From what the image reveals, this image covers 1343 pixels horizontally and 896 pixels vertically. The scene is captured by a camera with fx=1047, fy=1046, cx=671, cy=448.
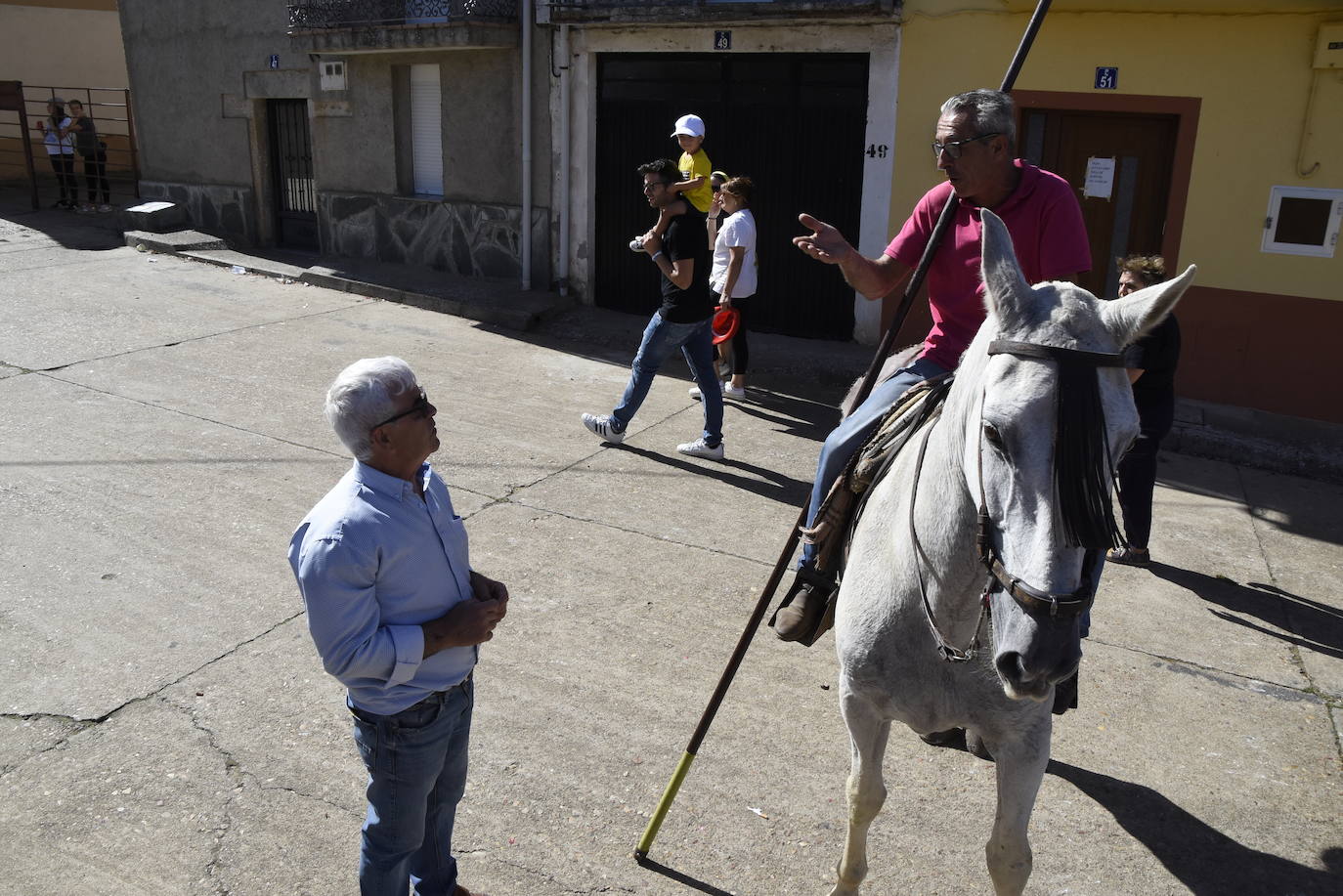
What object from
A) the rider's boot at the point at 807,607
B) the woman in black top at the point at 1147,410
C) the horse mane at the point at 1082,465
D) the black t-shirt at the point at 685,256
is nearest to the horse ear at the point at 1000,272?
the horse mane at the point at 1082,465

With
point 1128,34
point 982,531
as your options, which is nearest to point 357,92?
point 1128,34

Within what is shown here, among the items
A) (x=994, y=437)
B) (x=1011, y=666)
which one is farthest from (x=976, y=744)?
(x=994, y=437)

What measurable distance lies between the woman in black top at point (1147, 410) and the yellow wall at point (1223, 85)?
3.19 m

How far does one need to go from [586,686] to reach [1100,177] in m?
7.15

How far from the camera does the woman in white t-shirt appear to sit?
27.4 ft

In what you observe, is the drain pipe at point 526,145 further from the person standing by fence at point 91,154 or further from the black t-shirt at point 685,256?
the person standing by fence at point 91,154

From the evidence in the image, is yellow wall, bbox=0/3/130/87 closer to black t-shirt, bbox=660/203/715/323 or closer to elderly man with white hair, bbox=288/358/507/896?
black t-shirt, bbox=660/203/715/323

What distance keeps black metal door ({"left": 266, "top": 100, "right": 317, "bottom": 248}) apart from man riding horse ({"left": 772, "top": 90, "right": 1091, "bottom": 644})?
12986 millimetres

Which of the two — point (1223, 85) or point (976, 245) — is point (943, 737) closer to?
point (976, 245)

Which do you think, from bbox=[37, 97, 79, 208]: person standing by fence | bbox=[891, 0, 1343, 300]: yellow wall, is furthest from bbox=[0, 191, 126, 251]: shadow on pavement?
bbox=[891, 0, 1343, 300]: yellow wall

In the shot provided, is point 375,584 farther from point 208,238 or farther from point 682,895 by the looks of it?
point 208,238

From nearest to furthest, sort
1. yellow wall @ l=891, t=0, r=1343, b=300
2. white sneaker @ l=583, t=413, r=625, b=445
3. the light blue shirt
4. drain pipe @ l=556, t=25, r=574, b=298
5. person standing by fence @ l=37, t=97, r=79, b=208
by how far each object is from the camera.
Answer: the light blue shirt → white sneaker @ l=583, t=413, r=625, b=445 → yellow wall @ l=891, t=0, r=1343, b=300 → drain pipe @ l=556, t=25, r=574, b=298 → person standing by fence @ l=37, t=97, r=79, b=208

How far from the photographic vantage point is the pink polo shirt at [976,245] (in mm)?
3342

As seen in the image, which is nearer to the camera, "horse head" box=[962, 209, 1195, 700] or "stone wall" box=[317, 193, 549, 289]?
"horse head" box=[962, 209, 1195, 700]
